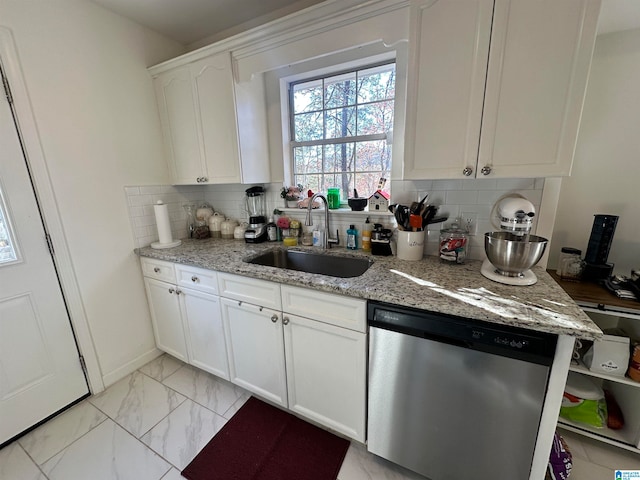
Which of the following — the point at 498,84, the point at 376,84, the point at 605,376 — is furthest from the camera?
the point at 376,84

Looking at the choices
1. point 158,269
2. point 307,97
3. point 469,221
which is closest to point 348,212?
point 469,221

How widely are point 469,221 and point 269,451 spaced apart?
1716mm

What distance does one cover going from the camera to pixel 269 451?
4.70ft

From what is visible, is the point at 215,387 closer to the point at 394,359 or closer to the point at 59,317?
the point at 59,317

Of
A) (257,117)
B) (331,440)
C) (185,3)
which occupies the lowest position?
(331,440)

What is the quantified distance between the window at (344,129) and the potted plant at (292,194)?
148 mm

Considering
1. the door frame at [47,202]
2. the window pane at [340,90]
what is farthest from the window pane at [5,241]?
the window pane at [340,90]

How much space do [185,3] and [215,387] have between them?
2606mm

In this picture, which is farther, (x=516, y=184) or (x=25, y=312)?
(x=25, y=312)

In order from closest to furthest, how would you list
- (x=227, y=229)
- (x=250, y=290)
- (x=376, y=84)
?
(x=250, y=290), (x=376, y=84), (x=227, y=229)

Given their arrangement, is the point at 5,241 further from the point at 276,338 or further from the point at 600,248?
the point at 600,248

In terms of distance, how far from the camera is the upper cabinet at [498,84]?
3.31ft

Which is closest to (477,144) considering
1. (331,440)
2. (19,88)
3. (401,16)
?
(401,16)

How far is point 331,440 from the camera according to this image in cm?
149
